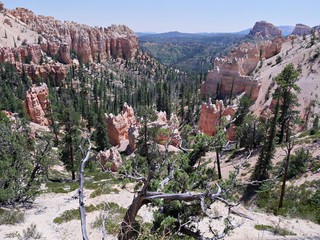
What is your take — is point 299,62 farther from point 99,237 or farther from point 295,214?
point 99,237

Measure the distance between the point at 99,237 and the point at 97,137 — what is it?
35.3m

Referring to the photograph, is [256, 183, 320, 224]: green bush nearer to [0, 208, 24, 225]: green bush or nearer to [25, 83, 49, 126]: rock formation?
[0, 208, 24, 225]: green bush

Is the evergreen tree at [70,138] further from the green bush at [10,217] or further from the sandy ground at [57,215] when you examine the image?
the green bush at [10,217]

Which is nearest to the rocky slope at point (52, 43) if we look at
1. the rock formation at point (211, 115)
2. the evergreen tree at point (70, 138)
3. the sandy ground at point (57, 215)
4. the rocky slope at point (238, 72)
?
the rocky slope at point (238, 72)

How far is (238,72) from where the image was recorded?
72312 mm

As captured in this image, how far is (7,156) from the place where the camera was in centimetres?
1838

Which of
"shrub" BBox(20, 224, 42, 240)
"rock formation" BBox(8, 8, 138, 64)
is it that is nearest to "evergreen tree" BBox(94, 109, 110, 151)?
"shrub" BBox(20, 224, 42, 240)

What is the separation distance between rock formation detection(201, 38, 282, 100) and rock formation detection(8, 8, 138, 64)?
76.2 metres

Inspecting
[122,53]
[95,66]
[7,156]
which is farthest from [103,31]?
[7,156]

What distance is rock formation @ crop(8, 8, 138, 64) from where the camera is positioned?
462 feet

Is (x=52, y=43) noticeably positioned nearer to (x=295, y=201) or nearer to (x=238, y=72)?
(x=238, y=72)

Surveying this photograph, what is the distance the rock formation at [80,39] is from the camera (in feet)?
462

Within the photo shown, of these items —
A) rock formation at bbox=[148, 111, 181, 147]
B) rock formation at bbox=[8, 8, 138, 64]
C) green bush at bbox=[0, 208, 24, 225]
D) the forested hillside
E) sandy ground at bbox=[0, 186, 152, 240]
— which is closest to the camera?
the forested hillside

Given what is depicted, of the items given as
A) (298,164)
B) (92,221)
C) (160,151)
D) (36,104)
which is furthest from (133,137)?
(160,151)
